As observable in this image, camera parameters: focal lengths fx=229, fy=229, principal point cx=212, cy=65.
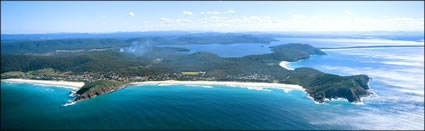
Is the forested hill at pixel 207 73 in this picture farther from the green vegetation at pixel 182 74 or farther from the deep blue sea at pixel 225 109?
the deep blue sea at pixel 225 109

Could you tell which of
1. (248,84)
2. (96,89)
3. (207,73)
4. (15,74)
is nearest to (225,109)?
(248,84)

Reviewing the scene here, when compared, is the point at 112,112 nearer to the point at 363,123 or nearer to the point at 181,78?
the point at 181,78

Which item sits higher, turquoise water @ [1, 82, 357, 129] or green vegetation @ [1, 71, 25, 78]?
green vegetation @ [1, 71, 25, 78]

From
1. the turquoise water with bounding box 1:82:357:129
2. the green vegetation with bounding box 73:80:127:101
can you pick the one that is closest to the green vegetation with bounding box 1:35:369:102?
the green vegetation with bounding box 73:80:127:101

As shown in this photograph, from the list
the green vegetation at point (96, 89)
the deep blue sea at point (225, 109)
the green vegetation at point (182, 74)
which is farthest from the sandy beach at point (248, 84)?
the green vegetation at point (96, 89)

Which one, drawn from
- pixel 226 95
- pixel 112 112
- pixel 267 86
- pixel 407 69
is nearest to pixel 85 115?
pixel 112 112

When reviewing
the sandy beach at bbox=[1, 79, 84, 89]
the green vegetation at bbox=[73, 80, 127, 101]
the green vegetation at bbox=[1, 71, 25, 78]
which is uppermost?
the green vegetation at bbox=[1, 71, 25, 78]

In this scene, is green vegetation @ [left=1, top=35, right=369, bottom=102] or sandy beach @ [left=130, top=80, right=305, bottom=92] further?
sandy beach @ [left=130, top=80, right=305, bottom=92]

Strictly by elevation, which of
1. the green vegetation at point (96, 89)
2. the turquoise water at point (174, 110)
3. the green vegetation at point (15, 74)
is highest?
the green vegetation at point (15, 74)

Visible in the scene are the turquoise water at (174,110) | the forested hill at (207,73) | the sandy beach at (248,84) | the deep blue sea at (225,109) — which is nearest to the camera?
the turquoise water at (174,110)

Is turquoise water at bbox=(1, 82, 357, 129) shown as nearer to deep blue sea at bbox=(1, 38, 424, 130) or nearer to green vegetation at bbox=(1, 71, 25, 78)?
deep blue sea at bbox=(1, 38, 424, 130)

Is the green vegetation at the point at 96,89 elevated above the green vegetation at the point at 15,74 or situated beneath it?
situated beneath
